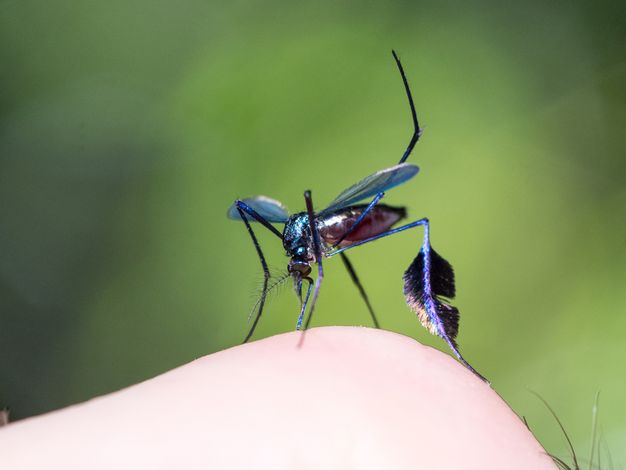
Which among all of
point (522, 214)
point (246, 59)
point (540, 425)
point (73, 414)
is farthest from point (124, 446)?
point (246, 59)

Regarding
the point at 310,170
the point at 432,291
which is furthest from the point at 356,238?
the point at 310,170

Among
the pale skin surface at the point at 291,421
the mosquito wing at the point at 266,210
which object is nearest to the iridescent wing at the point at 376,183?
the mosquito wing at the point at 266,210

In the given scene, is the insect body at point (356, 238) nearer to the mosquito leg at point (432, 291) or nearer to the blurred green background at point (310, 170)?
the mosquito leg at point (432, 291)

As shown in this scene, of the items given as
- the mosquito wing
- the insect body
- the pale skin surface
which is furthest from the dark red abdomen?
the pale skin surface

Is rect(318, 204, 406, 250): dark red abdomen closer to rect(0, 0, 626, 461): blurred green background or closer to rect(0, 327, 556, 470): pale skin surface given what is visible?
rect(0, 0, 626, 461): blurred green background

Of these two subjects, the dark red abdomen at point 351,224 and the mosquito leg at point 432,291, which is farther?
the dark red abdomen at point 351,224

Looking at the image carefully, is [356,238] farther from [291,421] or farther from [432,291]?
[291,421]

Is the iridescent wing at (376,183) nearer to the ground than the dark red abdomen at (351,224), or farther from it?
farther from it
